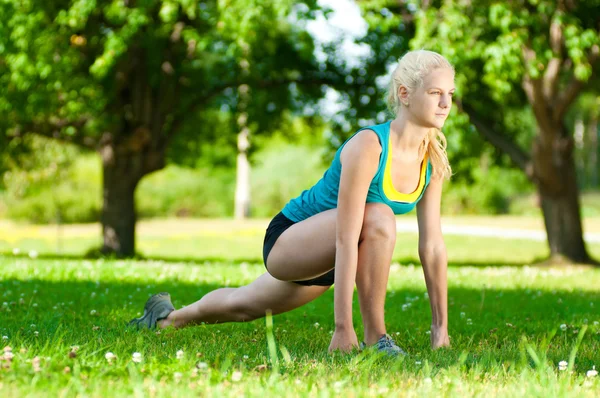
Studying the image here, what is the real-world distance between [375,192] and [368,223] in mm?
200

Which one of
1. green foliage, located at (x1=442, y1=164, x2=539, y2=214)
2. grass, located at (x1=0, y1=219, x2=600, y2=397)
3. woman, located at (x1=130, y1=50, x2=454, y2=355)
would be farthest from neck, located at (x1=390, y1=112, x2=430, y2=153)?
green foliage, located at (x1=442, y1=164, x2=539, y2=214)

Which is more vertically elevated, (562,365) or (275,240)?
(275,240)

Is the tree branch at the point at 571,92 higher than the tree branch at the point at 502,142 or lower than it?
higher

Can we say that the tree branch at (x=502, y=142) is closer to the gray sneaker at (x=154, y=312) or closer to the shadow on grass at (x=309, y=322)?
the shadow on grass at (x=309, y=322)

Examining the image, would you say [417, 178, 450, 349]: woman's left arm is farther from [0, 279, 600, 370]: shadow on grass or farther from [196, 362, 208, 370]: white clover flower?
[196, 362, 208, 370]: white clover flower

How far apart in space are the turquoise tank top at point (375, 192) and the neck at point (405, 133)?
52 millimetres

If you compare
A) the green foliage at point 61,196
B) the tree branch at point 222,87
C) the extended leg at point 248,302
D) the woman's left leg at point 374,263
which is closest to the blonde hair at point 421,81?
the woman's left leg at point 374,263

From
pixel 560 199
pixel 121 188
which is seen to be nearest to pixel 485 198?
pixel 560 199

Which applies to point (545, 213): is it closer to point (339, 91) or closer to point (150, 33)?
point (339, 91)

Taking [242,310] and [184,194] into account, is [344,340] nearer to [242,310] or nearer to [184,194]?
[242,310]

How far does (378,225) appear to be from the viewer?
403 centimetres

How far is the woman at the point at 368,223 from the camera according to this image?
400cm

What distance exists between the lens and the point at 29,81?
13.1 metres

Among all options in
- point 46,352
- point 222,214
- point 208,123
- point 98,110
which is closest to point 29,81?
point 98,110
